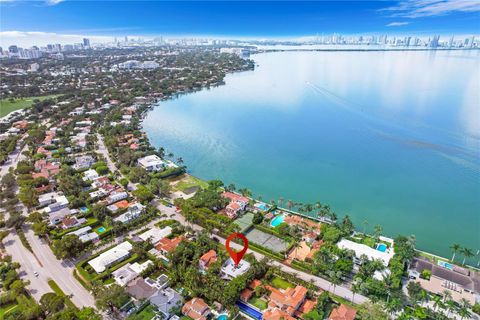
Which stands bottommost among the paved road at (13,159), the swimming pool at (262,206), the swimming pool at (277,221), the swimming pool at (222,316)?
the swimming pool at (222,316)

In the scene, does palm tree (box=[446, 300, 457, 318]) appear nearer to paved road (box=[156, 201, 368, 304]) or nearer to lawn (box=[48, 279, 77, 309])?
paved road (box=[156, 201, 368, 304])

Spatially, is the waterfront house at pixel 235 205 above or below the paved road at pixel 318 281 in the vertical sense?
above

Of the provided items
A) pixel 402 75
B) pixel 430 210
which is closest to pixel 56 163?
pixel 430 210

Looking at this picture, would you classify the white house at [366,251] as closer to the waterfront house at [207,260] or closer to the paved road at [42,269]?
the waterfront house at [207,260]

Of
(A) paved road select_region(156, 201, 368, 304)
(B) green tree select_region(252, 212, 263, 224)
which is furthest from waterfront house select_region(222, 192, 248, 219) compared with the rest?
(A) paved road select_region(156, 201, 368, 304)

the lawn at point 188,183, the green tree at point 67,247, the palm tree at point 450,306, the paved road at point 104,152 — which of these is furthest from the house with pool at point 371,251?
the paved road at point 104,152

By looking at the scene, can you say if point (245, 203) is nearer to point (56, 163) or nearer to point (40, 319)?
point (40, 319)
